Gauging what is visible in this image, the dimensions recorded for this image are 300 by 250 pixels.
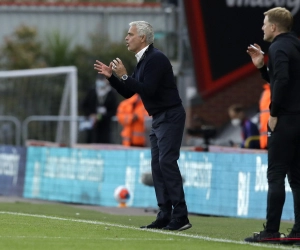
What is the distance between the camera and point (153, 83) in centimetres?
1063

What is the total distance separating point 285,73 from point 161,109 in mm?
1841

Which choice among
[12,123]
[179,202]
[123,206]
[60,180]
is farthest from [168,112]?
[12,123]

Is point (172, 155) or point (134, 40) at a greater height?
point (134, 40)

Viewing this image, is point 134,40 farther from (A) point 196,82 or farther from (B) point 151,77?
(A) point 196,82

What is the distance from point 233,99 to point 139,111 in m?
4.16

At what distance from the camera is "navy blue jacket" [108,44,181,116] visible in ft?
34.9

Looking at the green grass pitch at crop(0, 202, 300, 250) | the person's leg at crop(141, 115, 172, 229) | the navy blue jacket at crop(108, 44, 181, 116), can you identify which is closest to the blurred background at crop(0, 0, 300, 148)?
the green grass pitch at crop(0, 202, 300, 250)

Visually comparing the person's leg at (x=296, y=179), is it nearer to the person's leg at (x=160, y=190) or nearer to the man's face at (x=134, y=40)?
the person's leg at (x=160, y=190)

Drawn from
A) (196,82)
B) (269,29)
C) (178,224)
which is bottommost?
(178,224)

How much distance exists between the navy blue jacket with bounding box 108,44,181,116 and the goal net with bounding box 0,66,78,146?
11.8 metres

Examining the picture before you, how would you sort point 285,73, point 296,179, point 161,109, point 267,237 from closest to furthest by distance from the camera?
point 285,73
point 267,237
point 296,179
point 161,109

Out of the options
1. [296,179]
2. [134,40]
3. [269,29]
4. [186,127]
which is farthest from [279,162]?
[186,127]

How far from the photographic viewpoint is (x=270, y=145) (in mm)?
9602

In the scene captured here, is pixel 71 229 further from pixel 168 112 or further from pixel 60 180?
pixel 60 180
